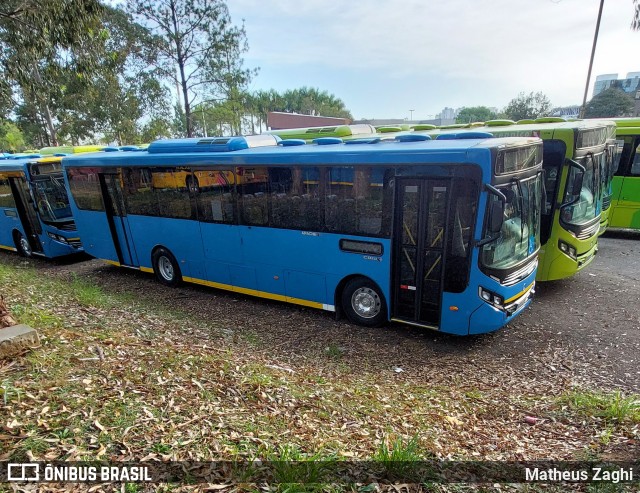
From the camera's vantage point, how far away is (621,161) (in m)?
11.9

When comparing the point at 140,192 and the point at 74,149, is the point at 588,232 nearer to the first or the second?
the point at 140,192

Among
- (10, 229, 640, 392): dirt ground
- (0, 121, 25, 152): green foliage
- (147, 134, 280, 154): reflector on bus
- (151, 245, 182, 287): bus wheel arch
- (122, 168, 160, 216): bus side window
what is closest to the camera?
(10, 229, 640, 392): dirt ground

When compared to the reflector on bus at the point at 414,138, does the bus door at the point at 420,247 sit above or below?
below

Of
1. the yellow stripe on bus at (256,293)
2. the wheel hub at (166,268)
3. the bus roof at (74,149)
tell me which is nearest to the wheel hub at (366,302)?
the yellow stripe on bus at (256,293)

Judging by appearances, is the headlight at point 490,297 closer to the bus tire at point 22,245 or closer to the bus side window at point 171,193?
the bus side window at point 171,193

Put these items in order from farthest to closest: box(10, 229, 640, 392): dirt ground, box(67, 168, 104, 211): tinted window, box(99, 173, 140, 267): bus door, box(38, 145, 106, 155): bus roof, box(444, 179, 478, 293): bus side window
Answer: box(38, 145, 106, 155): bus roof
box(67, 168, 104, 211): tinted window
box(99, 173, 140, 267): bus door
box(444, 179, 478, 293): bus side window
box(10, 229, 640, 392): dirt ground

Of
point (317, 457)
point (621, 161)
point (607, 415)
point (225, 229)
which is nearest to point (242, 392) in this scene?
point (317, 457)

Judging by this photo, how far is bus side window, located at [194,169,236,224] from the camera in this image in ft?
25.8

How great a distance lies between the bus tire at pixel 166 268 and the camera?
30.7ft

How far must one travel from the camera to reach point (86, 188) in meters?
10.4

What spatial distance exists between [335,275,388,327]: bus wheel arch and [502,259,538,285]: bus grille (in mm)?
1921

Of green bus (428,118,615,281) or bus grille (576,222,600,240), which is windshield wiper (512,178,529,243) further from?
bus grille (576,222,600,240)

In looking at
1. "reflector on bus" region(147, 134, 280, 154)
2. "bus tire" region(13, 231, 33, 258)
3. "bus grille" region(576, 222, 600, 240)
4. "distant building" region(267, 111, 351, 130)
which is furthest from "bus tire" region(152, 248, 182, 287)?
"distant building" region(267, 111, 351, 130)

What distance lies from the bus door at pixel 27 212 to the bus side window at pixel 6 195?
25 cm
